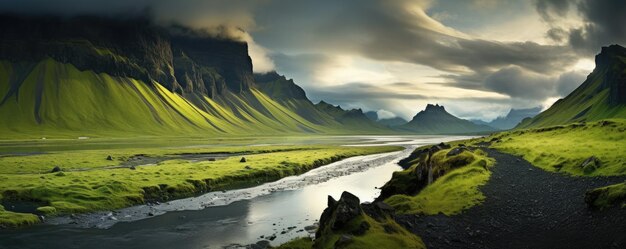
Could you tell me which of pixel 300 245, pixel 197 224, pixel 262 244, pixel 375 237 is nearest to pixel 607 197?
pixel 375 237

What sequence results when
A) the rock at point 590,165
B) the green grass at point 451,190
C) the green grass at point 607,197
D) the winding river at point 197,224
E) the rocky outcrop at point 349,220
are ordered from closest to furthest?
the rocky outcrop at point 349,220, the green grass at point 607,197, the winding river at point 197,224, the green grass at point 451,190, the rock at point 590,165

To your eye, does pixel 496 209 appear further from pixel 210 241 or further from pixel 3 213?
pixel 3 213

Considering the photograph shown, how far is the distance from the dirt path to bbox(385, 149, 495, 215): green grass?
138 cm

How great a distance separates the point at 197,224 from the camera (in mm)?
42500

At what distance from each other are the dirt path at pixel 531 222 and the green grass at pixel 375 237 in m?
1.72

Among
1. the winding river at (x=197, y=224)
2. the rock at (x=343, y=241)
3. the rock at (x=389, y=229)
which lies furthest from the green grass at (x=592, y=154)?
the rock at (x=343, y=241)

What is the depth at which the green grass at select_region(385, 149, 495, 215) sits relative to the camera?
118 feet

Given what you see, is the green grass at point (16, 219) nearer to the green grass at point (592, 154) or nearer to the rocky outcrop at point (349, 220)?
the rocky outcrop at point (349, 220)

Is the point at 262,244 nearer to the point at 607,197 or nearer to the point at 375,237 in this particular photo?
the point at 375,237

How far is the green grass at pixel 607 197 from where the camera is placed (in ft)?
90.0

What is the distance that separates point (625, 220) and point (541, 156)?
3758 centimetres

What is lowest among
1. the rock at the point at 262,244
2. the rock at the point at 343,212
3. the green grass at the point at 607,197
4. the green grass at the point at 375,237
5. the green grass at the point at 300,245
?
the rock at the point at 262,244

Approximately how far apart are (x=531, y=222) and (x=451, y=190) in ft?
40.2

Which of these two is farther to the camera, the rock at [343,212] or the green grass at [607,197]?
the green grass at [607,197]
